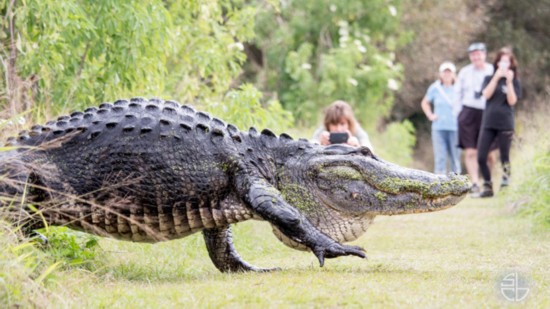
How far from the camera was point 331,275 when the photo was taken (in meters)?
5.82

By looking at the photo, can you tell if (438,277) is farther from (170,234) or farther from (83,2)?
(83,2)

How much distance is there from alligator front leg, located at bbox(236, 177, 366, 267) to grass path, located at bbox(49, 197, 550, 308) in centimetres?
15

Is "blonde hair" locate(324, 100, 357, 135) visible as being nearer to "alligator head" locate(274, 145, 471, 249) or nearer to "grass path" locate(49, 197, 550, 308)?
"grass path" locate(49, 197, 550, 308)

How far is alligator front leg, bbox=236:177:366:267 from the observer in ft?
19.9

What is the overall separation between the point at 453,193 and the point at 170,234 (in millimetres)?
1973

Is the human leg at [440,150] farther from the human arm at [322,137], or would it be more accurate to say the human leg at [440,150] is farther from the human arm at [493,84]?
Answer: the human arm at [322,137]

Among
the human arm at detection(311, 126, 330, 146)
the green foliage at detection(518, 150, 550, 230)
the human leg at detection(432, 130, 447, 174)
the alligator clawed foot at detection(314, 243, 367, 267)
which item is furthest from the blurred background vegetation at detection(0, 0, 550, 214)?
the green foliage at detection(518, 150, 550, 230)

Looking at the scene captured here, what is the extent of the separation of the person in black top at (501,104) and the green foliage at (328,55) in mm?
7019

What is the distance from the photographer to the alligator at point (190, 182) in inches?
240

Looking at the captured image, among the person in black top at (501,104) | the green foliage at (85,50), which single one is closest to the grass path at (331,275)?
the green foliage at (85,50)

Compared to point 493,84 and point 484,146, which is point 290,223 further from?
point 484,146

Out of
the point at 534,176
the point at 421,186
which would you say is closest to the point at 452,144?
the point at 534,176

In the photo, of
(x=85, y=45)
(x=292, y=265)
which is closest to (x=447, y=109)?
(x=85, y=45)

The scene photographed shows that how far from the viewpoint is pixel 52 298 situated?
185 inches
